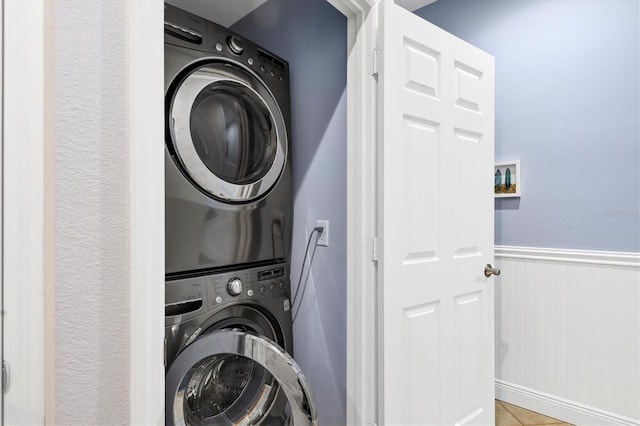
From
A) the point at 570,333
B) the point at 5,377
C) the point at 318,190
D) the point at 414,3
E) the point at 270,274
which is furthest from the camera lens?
the point at 414,3

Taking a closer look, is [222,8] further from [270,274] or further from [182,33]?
[270,274]

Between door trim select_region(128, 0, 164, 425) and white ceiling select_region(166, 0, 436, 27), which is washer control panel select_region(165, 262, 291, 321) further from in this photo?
white ceiling select_region(166, 0, 436, 27)

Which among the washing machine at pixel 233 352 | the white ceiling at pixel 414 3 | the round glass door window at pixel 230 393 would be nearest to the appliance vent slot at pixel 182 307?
the washing machine at pixel 233 352

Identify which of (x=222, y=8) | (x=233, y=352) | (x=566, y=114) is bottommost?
(x=233, y=352)

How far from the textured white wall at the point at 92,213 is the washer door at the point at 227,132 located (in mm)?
702

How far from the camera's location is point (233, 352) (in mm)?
1305

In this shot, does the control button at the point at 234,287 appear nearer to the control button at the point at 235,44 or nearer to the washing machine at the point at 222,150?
the washing machine at the point at 222,150

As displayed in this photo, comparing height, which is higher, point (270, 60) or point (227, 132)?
point (270, 60)

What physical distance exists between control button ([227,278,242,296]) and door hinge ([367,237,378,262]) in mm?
572

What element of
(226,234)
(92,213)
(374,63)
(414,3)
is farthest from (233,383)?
(414,3)

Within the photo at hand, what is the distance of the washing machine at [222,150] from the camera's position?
55.7 inches

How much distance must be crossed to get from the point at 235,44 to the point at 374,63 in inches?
25.3

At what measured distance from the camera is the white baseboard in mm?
1936

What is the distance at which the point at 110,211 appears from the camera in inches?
27.8
